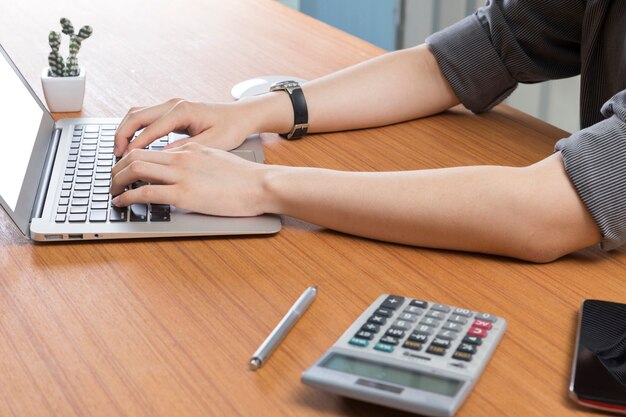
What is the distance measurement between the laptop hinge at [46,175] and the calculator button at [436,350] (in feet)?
1.61

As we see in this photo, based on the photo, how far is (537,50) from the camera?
1326 millimetres

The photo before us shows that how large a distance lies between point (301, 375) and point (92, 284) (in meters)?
0.28

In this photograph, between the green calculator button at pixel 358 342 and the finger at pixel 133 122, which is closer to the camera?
the green calculator button at pixel 358 342

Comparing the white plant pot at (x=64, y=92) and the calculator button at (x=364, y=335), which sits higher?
the calculator button at (x=364, y=335)

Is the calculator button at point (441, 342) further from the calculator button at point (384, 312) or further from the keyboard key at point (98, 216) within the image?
the keyboard key at point (98, 216)

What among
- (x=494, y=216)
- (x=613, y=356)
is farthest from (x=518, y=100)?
(x=613, y=356)

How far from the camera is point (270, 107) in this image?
1278mm

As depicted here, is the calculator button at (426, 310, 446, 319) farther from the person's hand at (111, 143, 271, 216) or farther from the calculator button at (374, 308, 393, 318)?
the person's hand at (111, 143, 271, 216)

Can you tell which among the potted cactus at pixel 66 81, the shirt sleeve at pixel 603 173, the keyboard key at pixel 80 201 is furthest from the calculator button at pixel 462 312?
the potted cactus at pixel 66 81

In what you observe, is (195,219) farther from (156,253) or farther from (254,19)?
(254,19)

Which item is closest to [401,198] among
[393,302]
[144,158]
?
[393,302]

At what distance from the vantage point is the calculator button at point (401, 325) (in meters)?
0.79

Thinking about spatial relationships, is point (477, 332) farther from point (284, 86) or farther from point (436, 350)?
point (284, 86)

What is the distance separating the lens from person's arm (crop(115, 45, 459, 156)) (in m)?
1.18
